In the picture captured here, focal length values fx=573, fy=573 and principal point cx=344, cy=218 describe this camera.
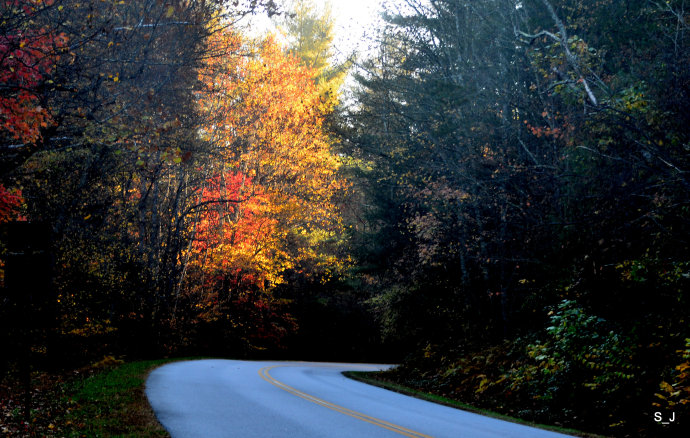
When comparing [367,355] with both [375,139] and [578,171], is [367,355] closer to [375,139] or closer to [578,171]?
[375,139]

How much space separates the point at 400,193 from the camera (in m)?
24.6

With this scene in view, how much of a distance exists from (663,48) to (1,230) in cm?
1645

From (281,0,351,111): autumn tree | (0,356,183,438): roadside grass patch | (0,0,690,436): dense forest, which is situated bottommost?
(0,356,183,438): roadside grass patch

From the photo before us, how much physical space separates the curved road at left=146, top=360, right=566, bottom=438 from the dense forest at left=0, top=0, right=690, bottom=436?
3037mm

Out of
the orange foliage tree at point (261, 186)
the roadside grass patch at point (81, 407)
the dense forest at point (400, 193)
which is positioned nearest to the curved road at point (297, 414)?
the roadside grass patch at point (81, 407)

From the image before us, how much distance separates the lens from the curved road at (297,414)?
31.1 feet

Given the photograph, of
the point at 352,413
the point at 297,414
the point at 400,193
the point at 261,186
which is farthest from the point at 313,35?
the point at 297,414

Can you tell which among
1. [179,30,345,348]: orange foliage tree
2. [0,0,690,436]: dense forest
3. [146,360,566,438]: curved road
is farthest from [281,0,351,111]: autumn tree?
[146,360,566,438]: curved road

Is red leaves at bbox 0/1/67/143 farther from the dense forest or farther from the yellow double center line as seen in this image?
the yellow double center line

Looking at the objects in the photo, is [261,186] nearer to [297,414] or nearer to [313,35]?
[313,35]

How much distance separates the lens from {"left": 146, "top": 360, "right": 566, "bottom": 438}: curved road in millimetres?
9477

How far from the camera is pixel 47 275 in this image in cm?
841

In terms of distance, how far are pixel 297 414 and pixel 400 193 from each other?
1476cm

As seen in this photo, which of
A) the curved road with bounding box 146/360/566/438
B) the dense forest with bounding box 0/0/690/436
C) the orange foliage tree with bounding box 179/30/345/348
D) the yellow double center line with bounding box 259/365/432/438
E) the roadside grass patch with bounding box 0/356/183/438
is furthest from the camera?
the orange foliage tree with bounding box 179/30/345/348
